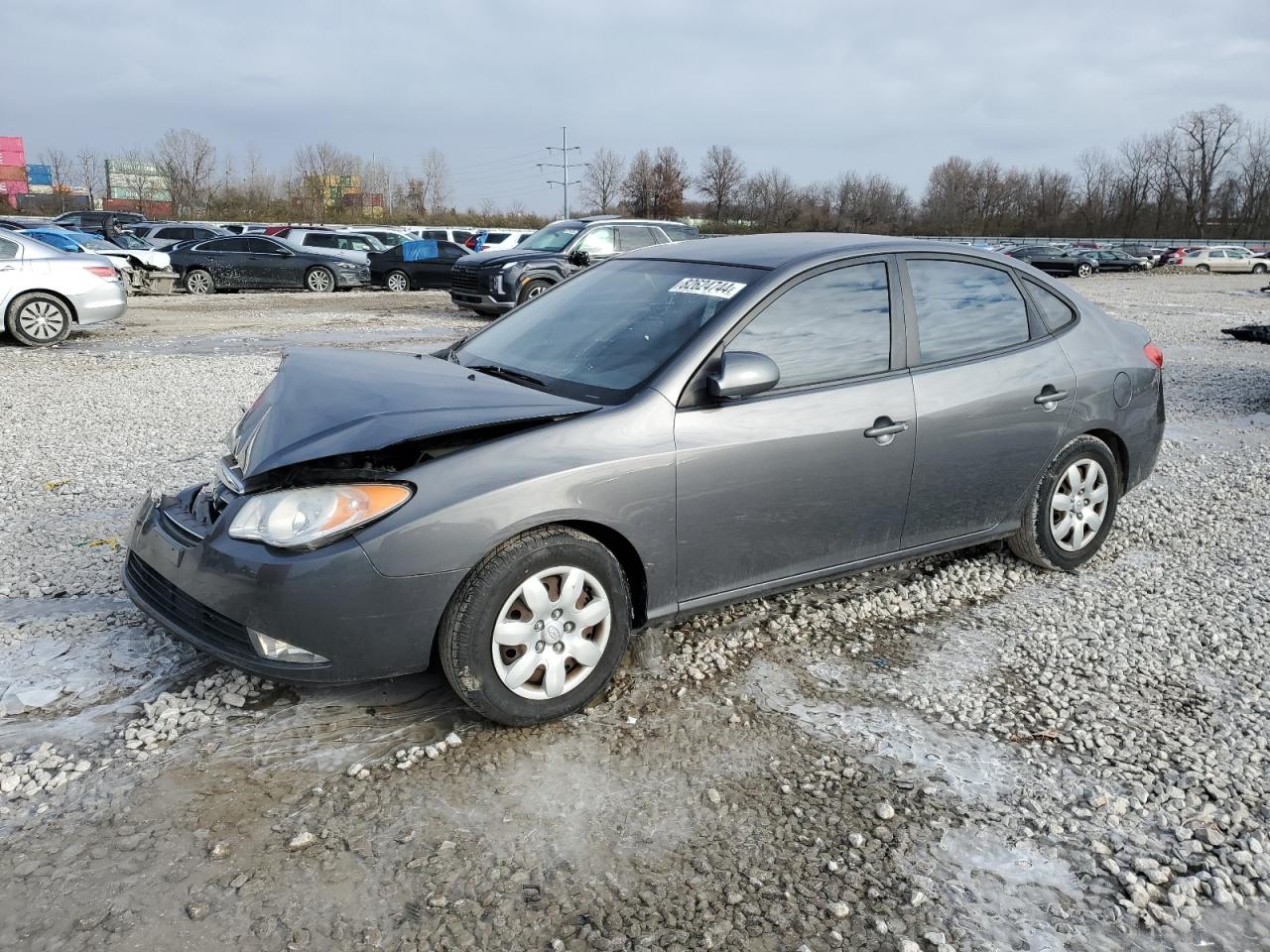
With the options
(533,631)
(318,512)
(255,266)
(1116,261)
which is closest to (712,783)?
(533,631)

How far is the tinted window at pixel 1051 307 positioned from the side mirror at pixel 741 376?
6.21ft

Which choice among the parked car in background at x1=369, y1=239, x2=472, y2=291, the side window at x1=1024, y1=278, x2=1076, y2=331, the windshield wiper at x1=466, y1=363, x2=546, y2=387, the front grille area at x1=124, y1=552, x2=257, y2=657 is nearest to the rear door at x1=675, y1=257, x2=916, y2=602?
the windshield wiper at x1=466, y1=363, x2=546, y2=387

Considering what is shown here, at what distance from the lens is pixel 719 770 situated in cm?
308

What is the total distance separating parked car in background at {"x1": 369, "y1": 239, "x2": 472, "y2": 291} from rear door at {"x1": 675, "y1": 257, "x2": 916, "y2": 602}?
21.1m

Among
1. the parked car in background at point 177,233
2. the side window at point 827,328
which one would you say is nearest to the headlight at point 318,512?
the side window at point 827,328

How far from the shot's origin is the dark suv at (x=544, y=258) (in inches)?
597

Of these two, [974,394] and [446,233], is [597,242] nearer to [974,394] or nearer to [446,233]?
[974,394]

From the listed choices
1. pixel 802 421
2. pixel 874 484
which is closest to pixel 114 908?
pixel 802 421

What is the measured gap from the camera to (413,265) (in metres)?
24.1

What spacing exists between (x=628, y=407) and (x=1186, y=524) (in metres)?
4.00

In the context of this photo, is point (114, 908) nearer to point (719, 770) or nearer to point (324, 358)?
point (719, 770)

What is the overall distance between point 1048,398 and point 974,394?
1.64 ft

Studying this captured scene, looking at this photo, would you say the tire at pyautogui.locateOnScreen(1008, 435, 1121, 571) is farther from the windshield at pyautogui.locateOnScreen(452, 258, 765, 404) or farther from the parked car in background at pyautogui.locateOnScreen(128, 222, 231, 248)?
the parked car in background at pyautogui.locateOnScreen(128, 222, 231, 248)

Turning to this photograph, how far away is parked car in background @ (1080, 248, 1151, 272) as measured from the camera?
47938 millimetres
